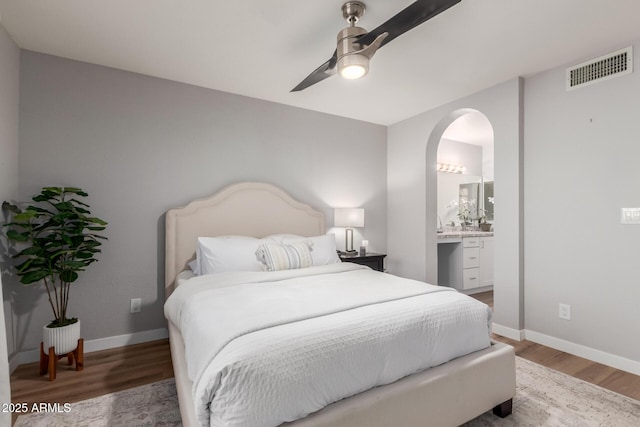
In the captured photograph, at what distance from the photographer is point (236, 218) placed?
10.9 ft

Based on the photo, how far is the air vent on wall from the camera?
2.45 metres

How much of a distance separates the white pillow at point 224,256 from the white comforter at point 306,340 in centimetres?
51

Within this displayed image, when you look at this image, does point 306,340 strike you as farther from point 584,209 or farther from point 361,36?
point 584,209

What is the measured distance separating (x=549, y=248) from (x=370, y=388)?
2.42 metres

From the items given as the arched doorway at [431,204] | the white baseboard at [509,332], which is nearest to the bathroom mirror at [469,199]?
the arched doorway at [431,204]

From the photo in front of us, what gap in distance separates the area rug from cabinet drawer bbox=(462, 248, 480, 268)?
2.46 m

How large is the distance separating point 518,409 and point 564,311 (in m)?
1.31

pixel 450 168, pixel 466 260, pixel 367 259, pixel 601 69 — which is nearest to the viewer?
pixel 601 69

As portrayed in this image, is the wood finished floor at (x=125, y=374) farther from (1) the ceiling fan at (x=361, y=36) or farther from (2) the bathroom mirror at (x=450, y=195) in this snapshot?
(2) the bathroom mirror at (x=450, y=195)

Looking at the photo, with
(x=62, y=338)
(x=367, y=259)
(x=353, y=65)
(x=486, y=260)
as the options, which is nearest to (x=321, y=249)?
(x=367, y=259)

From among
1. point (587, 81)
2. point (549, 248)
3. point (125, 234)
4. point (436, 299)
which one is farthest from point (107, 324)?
point (587, 81)

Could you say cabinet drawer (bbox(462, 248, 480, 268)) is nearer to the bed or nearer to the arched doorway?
the arched doorway

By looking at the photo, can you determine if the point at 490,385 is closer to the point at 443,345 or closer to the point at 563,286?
the point at 443,345

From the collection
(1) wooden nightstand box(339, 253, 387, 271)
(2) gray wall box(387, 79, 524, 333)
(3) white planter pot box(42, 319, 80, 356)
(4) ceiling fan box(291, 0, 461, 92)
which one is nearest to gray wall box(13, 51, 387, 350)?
(3) white planter pot box(42, 319, 80, 356)
